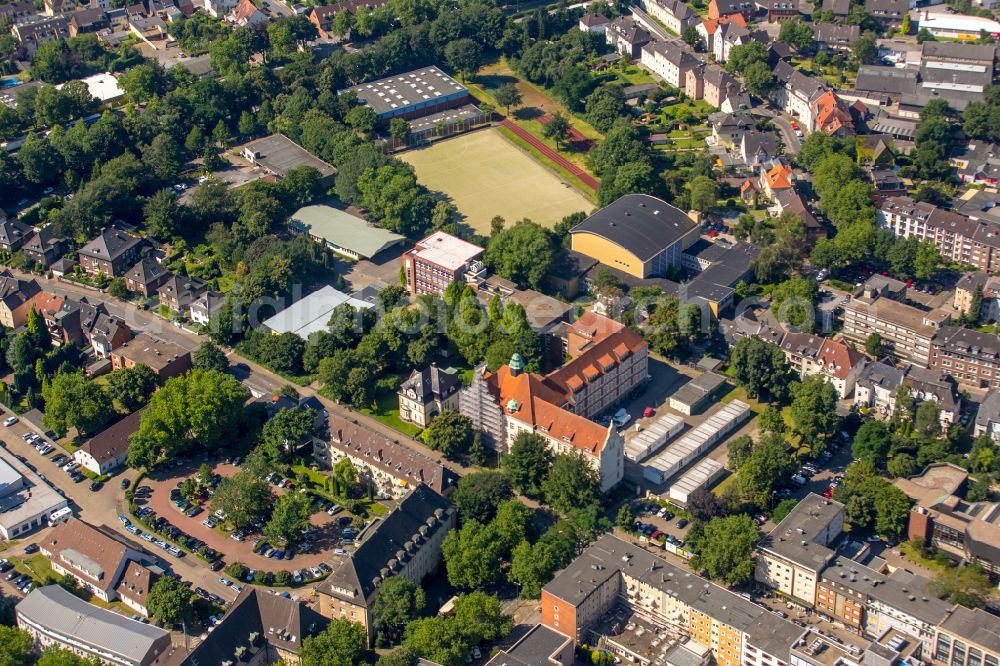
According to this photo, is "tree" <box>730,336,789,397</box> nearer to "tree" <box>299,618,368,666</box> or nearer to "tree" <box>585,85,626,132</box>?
"tree" <box>299,618,368,666</box>

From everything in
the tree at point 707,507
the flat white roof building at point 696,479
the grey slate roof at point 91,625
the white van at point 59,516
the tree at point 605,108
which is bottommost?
the flat white roof building at point 696,479

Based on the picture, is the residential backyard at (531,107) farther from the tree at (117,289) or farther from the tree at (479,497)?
the tree at (479,497)

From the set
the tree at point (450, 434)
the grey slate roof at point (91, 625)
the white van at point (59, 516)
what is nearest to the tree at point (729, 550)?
the tree at point (450, 434)

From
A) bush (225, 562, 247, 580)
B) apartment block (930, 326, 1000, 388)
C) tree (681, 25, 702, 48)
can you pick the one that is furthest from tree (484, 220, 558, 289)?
tree (681, 25, 702, 48)

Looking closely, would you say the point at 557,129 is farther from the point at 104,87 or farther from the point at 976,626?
the point at 976,626

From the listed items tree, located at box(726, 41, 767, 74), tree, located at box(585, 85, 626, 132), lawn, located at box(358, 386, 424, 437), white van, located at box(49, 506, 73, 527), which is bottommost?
lawn, located at box(358, 386, 424, 437)

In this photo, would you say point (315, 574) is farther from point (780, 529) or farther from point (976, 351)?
point (976, 351)

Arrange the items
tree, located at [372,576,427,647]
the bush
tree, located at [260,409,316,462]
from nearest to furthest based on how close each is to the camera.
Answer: tree, located at [372,576,427,647] < the bush < tree, located at [260,409,316,462]

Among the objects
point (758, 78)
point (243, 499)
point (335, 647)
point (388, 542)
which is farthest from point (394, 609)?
point (758, 78)
